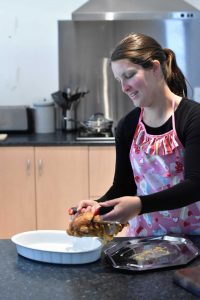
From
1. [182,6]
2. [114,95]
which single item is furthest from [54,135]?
[182,6]

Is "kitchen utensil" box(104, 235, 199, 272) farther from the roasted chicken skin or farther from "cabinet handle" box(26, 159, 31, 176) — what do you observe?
"cabinet handle" box(26, 159, 31, 176)

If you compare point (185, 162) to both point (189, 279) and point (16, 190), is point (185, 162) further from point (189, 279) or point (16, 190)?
point (16, 190)

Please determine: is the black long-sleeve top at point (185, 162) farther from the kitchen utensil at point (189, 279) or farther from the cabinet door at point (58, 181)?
the cabinet door at point (58, 181)

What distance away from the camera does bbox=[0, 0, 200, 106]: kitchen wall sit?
3.32 m

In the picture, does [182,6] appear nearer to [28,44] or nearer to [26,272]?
[28,44]

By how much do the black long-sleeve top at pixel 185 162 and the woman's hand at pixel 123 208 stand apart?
0.02m

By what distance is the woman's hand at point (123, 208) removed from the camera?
1234mm

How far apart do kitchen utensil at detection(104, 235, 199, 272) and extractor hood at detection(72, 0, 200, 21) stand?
72.3 inches

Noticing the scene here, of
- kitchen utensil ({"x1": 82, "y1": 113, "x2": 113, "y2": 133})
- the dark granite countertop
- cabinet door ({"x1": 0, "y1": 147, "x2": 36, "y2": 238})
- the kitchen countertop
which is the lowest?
cabinet door ({"x1": 0, "y1": 147, "x2": 36, "y2": 238})

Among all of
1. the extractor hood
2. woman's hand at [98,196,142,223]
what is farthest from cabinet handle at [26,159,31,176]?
woman's hand at [98,196,142,223]

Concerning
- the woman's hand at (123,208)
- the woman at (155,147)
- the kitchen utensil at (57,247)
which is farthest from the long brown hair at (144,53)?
the kitchen utensil at (57,247)

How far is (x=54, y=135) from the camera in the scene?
3203mm

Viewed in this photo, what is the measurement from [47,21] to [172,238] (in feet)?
7.57

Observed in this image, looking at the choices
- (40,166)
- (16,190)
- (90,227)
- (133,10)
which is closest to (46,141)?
(40,166)
